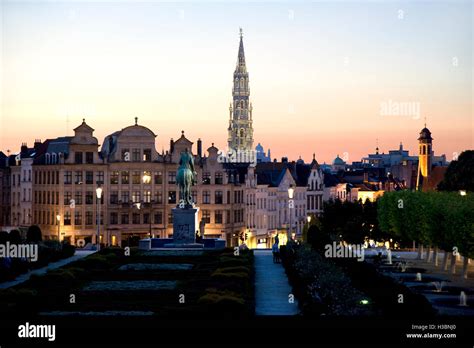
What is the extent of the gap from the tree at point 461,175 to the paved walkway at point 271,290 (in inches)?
1702

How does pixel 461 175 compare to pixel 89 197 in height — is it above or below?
above

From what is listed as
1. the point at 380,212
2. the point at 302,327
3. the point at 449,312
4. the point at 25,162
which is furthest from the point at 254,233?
the point at 302,327

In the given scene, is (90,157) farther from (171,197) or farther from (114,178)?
(171,197)

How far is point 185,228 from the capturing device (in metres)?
80.1

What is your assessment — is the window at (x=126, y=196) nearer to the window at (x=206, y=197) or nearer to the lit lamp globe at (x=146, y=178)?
the lit lamp globe at (x=146, y=178)

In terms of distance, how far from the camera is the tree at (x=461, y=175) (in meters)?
111

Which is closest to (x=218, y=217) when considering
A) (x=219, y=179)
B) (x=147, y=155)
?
(x=219, y=179)

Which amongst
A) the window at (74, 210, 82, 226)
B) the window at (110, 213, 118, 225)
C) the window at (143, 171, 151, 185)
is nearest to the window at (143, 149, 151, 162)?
the window at (143, 171, 151, 185)

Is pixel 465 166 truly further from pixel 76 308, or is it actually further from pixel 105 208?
pixel 76 308

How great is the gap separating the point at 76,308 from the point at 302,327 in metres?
10.9

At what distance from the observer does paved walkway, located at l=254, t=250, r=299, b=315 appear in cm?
4491

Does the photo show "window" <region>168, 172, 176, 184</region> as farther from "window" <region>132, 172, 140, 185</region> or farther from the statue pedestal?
the statue pedestal

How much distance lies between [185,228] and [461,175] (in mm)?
42152

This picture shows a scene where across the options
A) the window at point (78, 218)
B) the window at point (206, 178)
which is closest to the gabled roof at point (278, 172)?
the window at point (206, 178)
